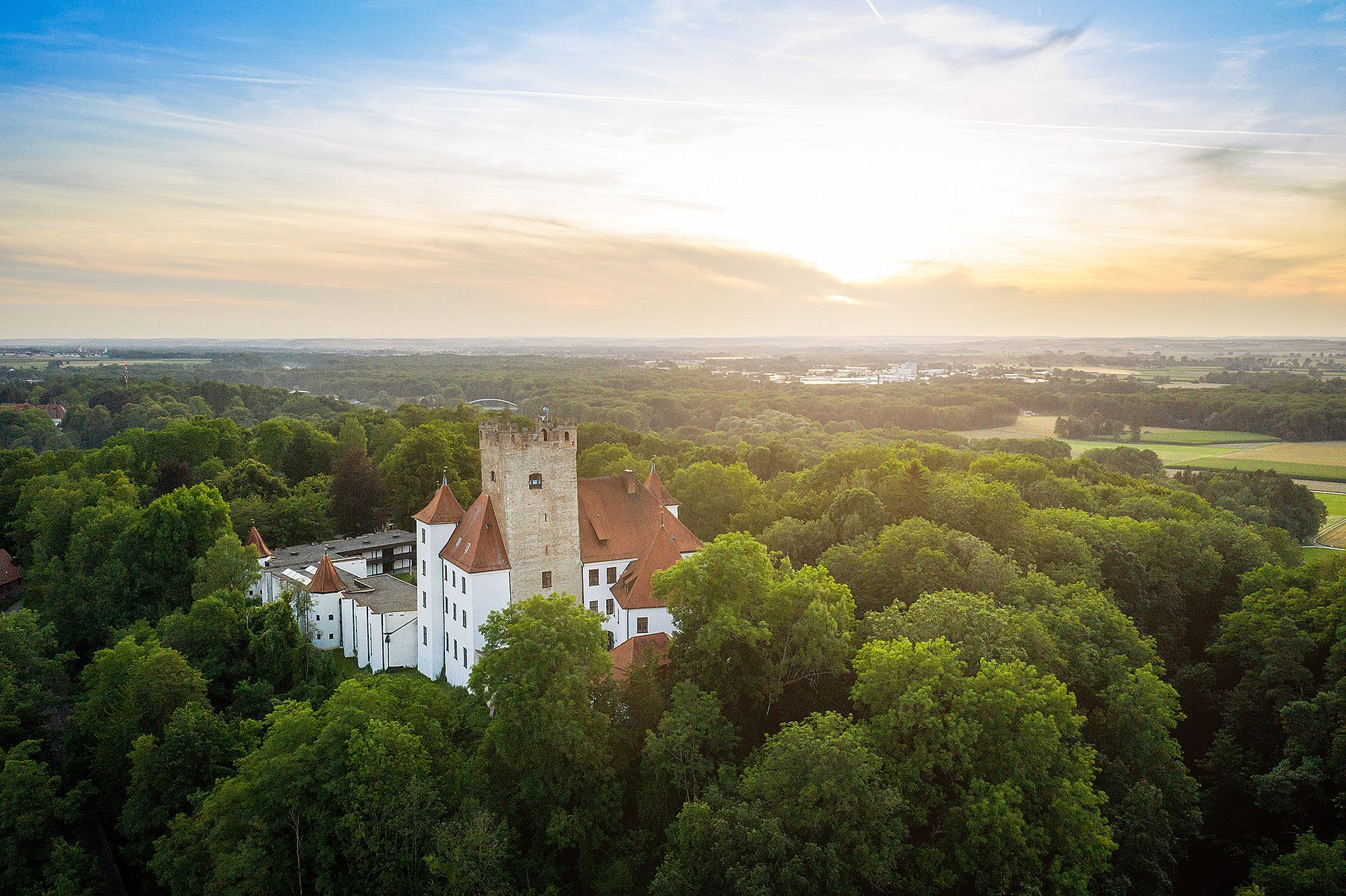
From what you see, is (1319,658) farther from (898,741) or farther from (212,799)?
(212,799)

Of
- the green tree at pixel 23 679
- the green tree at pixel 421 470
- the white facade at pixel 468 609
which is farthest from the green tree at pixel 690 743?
the green tree at pixel 421 470

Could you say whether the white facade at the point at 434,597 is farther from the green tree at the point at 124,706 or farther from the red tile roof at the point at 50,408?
the red tile roof at the point at 50,408

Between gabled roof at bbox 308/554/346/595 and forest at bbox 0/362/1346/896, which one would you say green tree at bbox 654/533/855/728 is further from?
gabled roof at bbox 308/554/346/595

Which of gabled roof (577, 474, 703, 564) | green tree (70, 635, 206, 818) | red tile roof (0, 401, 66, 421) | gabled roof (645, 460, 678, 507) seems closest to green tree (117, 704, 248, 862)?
green tree (70, 635, 206, 818)

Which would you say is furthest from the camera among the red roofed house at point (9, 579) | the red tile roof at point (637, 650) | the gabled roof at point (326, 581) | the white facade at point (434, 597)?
the red roofed house at point (9, 579)

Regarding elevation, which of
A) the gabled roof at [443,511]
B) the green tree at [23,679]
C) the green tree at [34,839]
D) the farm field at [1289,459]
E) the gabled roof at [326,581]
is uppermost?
the farm field at [1289,459]

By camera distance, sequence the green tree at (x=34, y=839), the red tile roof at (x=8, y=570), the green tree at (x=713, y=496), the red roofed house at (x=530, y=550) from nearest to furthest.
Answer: the green tree at (x=34, y=839) < the red roofed house at (x=530, y=550) < the green tree at (x=713, y=496) < the red tile roof at (x=8, y=570)

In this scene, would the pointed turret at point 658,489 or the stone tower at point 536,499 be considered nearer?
the stone tower at point 536,499
